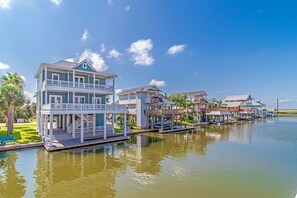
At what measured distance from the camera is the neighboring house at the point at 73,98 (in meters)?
18.8

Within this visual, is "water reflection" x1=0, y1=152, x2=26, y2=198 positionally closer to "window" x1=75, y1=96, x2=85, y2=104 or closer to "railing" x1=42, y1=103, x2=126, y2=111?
"railing" x1=42, y1=103, x2=126, y2=111

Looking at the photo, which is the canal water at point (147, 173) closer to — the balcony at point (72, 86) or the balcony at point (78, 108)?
the balcony at point (78, 108)

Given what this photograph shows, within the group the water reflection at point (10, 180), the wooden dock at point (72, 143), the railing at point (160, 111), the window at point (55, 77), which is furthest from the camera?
the railing at point (160, 111)

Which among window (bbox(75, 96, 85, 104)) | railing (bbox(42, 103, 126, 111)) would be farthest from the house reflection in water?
window (bbox(75, 96, 85, 104))

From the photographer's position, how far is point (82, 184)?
10188 mm

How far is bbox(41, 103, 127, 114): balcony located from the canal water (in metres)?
4.36

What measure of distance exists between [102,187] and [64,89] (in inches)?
554

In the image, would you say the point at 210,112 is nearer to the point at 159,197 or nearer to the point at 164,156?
the point at 164,156

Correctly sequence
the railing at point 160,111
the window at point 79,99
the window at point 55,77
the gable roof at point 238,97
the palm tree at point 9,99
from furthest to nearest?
the gable roof at point 238,97 → the railing at point 160,111 → the window at point 79,99 → the window at point 55,77 → the palm tree at point 9,99

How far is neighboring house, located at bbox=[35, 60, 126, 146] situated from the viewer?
61.8 feet

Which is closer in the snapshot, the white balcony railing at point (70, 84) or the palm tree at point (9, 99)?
the white balcony railing at point (70, 84)

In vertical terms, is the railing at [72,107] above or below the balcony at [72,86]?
below

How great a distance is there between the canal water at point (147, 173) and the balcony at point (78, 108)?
14.3 ft

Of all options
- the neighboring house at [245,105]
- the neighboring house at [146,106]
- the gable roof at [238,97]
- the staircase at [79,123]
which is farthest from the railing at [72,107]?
the gable roof at [238,97]
